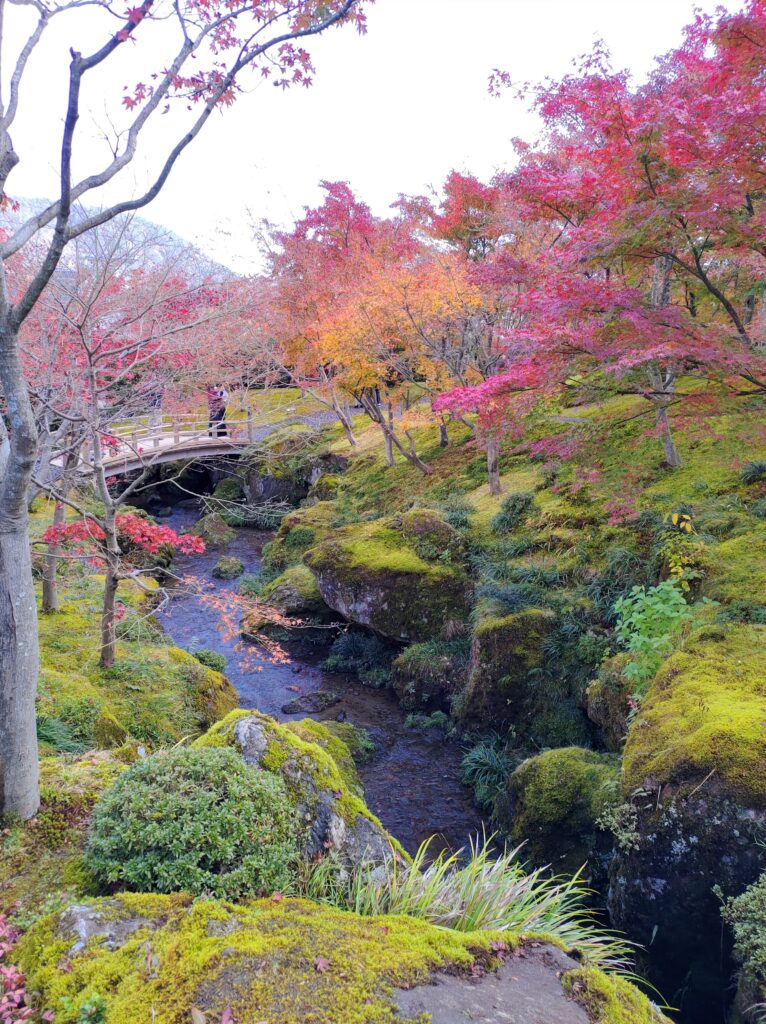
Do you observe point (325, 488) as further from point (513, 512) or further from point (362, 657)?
point (513, 512)

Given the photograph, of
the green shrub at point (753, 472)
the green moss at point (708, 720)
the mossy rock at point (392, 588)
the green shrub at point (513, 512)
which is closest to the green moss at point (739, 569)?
the green moss at point (708, 720)

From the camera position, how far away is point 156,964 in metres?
2.83

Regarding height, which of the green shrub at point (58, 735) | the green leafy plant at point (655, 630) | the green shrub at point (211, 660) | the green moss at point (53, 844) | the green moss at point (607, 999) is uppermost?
the green leafy plant at point (655, 630)

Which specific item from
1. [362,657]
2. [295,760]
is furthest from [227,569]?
[295,760]

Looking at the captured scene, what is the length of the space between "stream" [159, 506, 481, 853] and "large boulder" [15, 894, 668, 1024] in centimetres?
451

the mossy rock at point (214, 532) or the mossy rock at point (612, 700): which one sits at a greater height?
the mossy rock at point (214, 532)

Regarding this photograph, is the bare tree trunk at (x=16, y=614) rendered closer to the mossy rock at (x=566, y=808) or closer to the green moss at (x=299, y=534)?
the mossy rock at (x=566, y=808)

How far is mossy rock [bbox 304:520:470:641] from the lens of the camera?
1202 cm

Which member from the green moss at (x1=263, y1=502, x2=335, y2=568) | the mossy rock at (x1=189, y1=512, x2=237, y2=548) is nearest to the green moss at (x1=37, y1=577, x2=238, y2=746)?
the green moss at (x1=263, y1=502, x2=335, y2=568)

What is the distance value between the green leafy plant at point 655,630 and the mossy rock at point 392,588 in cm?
489

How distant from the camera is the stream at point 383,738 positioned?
27.1 feet

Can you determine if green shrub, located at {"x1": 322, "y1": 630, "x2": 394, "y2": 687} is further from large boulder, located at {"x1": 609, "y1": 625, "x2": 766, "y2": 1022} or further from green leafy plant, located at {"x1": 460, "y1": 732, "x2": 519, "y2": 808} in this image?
large boulder, located at {"x1": 609, "y1": 625, "x2": 766, "y2": 1022}

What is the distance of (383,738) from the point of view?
1036 cm

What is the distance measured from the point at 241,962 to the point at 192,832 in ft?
2.76
